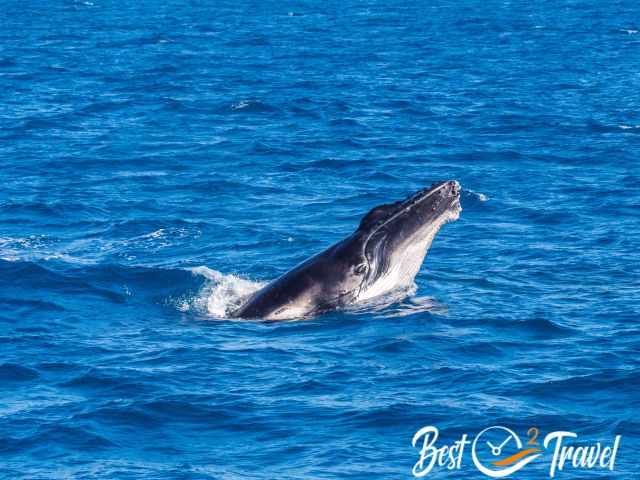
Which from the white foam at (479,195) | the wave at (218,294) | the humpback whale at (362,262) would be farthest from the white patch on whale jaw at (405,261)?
the white foam at (479,195)

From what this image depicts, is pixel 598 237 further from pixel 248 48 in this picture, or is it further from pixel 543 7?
pixel 543 7

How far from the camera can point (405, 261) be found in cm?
2755

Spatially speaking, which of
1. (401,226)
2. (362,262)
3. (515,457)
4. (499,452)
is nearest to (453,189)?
(401,226)

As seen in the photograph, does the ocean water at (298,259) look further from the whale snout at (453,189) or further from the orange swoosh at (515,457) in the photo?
the whale snout at (453,189)

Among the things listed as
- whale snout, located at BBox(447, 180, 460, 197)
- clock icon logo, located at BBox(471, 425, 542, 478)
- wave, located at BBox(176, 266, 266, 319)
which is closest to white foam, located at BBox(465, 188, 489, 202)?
wave, located at BBox(176, 266, 266, 319)

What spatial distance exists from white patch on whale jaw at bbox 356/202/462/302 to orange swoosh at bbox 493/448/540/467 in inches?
315

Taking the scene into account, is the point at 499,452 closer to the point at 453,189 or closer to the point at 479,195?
the point at 453,189

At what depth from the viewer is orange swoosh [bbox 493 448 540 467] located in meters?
19.2

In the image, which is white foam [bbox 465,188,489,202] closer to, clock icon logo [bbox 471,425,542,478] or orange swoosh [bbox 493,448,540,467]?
clock icon logo [bbox 471,425,542,478]

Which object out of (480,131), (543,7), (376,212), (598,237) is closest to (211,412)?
(376,212)

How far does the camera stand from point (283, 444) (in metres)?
20.0

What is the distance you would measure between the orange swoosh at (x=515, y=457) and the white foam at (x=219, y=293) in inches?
368

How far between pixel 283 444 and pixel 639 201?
21.6 m

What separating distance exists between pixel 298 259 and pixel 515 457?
44.5 ft
